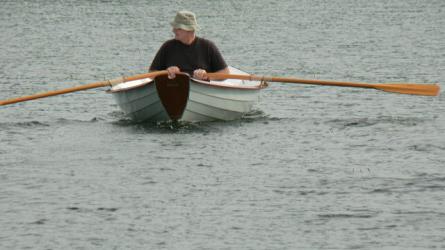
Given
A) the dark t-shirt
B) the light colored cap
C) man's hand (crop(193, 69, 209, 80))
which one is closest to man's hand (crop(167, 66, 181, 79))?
man's hand (crop(193, 69, 209, 80))

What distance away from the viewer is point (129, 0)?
76.8 metres

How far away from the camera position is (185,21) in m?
20.0

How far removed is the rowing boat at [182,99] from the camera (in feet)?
64.3

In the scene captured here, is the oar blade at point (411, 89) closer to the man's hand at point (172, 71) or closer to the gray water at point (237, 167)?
the gray water at point (237, 167)

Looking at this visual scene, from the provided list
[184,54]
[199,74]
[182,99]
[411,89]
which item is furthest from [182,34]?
[411,89]

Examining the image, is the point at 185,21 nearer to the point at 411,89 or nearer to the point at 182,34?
the point at 182,34

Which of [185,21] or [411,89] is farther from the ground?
[185,21]

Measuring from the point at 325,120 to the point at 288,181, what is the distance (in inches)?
224

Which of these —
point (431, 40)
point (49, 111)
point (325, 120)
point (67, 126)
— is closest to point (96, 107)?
point (49, 111)

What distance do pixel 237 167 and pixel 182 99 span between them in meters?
2.57

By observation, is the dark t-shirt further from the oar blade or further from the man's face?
the oar blade

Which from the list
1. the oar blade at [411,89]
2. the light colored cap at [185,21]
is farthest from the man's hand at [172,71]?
the oar blade at [411,89]

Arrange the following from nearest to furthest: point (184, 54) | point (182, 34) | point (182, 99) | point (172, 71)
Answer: point (172, 71)
point (182, 99)
point (182, 34)
point (184, 54)

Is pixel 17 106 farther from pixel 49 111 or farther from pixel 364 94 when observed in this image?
pixel 364 94
